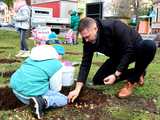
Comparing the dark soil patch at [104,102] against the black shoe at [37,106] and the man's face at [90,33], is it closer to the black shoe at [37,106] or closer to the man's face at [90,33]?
the black shoe at [37,106]

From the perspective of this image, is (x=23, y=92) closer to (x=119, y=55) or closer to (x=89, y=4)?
(x=119, y=55)

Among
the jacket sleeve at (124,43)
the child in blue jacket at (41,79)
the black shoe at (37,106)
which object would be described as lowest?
the black shoe at (37,106)

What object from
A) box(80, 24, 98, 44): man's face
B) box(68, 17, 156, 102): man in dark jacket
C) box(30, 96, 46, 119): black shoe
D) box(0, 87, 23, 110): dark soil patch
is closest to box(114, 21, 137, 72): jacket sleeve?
box(68, 17, 156, 102): man in dark jacket

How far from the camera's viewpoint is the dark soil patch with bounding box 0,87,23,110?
16.5ft

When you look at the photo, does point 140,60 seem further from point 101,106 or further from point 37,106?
point 37,106

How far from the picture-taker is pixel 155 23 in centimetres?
2030

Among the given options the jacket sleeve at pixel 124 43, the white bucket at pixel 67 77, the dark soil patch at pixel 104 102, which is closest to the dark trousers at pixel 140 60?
the jacket sleeve at pixel 124 43

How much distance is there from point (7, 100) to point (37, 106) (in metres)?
1.05

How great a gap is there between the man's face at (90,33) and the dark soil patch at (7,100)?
1.15m

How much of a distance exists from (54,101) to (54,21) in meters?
21.5

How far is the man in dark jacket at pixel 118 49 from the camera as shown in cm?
479

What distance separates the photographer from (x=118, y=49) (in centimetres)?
507

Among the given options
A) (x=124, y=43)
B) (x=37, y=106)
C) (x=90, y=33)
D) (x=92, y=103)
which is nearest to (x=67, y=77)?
(x=92, y=103)

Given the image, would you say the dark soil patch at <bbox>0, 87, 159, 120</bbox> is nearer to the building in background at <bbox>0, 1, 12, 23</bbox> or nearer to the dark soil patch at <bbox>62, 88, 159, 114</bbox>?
the dark soil patch at <bbox>62, 88, 159, 114</bbox>
